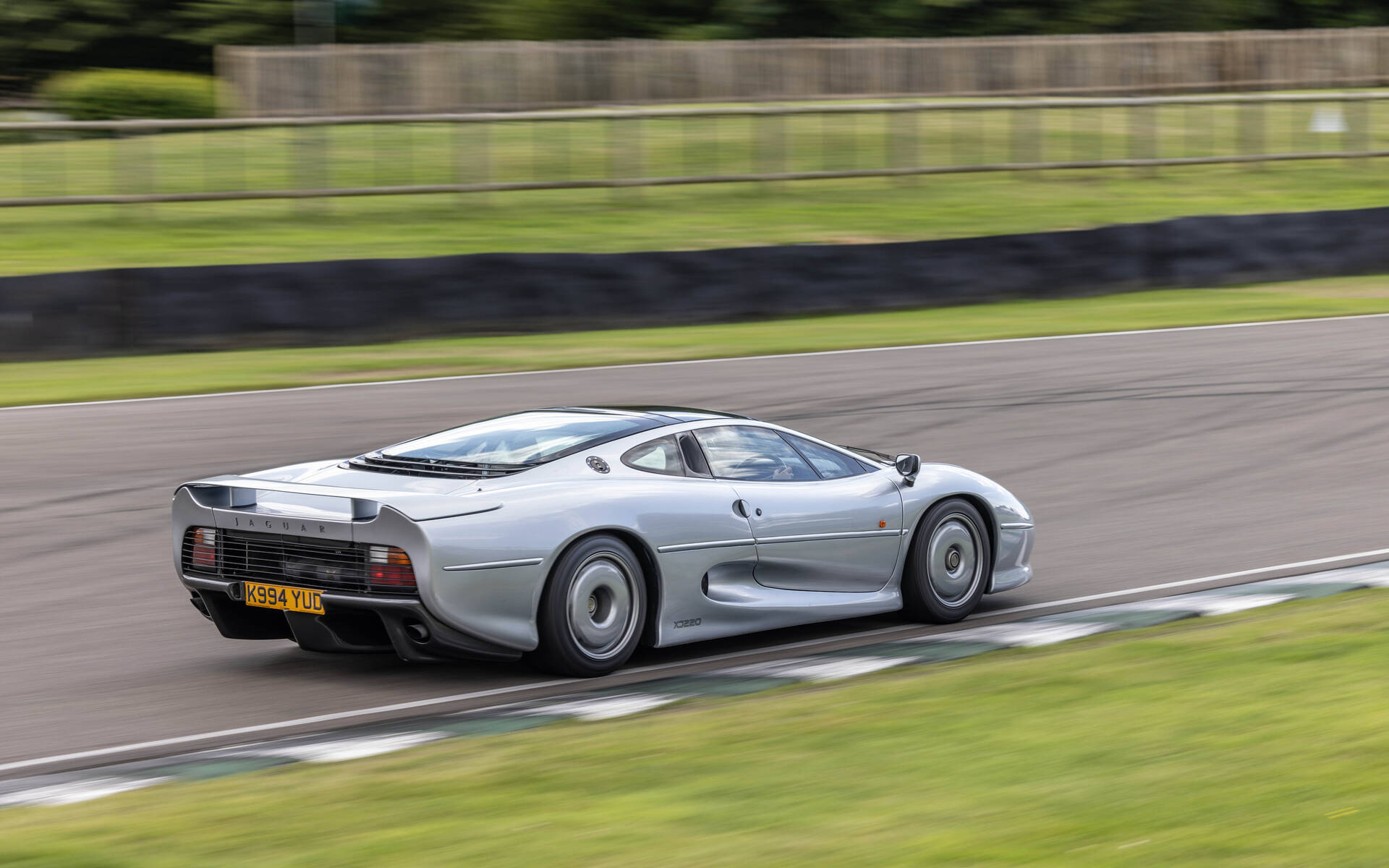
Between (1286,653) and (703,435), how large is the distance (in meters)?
2.63

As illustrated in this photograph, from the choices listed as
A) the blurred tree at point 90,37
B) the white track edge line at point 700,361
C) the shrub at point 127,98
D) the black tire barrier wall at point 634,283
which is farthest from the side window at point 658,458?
the blurred tree at point 90,37

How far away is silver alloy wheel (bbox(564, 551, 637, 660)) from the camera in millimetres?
7027

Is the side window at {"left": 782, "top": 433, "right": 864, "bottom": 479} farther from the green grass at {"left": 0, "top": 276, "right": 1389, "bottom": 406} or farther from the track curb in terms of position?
the green grass at {"left": 0, "top": 276, "right": 1389, "bottom": 406}

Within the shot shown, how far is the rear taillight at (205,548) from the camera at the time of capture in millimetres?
7148

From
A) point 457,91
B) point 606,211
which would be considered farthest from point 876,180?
point 457,91

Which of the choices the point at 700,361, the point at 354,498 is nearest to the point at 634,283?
the point at 700,361

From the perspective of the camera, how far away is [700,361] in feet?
56.4

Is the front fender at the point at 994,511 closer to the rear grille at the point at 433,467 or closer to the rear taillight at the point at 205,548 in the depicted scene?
A: the rear grille at the point at 433,467

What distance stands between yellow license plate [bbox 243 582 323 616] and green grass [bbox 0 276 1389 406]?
8.40 meters

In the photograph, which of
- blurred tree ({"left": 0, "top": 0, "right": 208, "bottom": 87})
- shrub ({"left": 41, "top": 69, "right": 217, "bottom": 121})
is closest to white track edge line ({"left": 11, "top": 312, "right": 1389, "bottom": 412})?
shrub ({"left": 41, "top": 69, "right": 217, "bottom": 121})

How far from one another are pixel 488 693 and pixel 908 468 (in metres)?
2.48

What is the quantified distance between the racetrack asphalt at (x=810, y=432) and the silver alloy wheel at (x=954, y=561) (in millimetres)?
326

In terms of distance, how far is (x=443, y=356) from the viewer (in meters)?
17.3

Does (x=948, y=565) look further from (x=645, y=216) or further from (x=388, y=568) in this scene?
(x=645, y=216)
